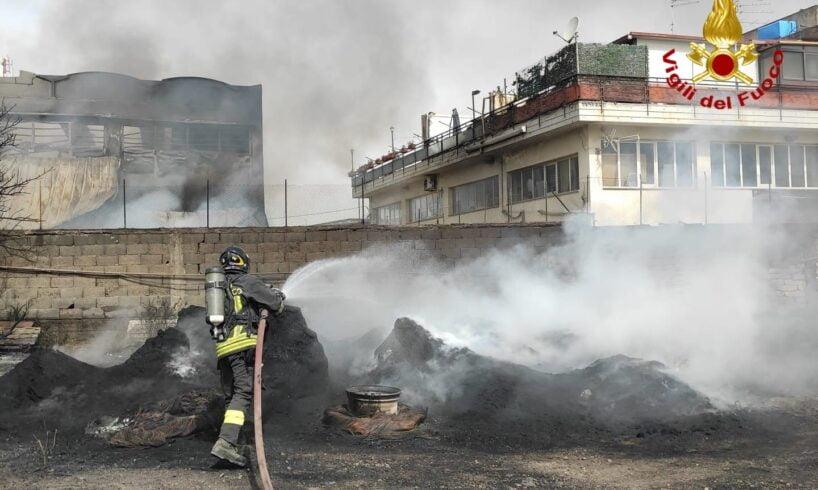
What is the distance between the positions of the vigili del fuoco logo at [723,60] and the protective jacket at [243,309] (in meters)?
16.8

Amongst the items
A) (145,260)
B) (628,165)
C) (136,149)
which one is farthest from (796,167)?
(136,149)

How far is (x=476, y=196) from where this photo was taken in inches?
949

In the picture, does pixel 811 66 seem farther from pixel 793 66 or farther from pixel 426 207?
pixel 426 207

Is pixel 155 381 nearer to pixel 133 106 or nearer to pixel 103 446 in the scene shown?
pixel 103 446

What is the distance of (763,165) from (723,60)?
337cm

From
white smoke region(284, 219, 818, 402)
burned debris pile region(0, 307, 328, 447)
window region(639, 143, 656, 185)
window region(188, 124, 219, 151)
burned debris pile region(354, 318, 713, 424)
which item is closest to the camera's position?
burned debris pile region(0, 307, 328, 447)

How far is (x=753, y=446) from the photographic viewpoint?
5.93 meters

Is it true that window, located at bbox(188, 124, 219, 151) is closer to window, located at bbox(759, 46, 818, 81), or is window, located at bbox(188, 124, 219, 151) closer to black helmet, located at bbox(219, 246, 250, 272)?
black helmet, located at bbox(219, 246, 250, 272)

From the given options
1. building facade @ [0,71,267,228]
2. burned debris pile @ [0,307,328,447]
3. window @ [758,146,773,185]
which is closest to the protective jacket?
burned debris pile @ [0,307,328,447]

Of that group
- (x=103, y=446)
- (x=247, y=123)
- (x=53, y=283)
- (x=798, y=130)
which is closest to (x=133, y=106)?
(x=247, y=123)

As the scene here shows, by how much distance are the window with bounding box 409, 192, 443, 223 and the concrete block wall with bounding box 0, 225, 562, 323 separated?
14578mm

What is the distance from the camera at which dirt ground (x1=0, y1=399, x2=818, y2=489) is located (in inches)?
195

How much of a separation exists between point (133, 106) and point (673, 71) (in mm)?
15191

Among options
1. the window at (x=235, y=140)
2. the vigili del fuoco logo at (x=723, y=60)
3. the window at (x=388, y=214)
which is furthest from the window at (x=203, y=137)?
the vigili del fuoco logo at (x=723, y=60)
